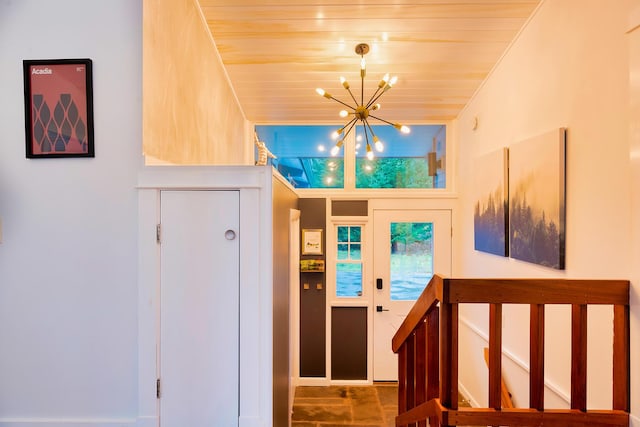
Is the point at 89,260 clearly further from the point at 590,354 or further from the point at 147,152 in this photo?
the point at 590,354

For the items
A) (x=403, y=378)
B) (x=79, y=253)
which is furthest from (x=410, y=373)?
(x=79, y=253)

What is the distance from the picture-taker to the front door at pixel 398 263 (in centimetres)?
414

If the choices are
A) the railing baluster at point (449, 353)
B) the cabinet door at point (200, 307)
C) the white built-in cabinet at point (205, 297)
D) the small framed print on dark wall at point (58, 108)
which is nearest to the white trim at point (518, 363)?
the railing baluster at point (449, 353)

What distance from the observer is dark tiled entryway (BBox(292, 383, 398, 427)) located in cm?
339

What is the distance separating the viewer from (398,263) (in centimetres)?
422

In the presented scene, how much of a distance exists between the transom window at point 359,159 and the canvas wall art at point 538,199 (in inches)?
60.2

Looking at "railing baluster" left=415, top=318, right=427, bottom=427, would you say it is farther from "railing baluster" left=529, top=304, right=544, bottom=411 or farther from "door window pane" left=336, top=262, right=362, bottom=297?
"door window pane" left=336, top=262, right=362, bottom=297

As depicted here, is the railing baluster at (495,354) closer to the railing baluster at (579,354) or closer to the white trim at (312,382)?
the railing baluster at (579,354)

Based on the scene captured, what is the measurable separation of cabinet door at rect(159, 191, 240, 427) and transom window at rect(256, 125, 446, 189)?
2.50 meters

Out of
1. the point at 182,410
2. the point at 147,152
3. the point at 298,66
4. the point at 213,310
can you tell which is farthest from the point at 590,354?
the point at 298,66

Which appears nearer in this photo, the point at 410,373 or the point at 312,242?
the point at 410,373

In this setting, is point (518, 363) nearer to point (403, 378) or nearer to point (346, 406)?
point (403, 378)

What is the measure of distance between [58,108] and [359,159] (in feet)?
10.2

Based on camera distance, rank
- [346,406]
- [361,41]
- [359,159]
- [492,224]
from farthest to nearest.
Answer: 1. [359,159]
2. [346,406]
3. [492,224]
4. [361,41]
